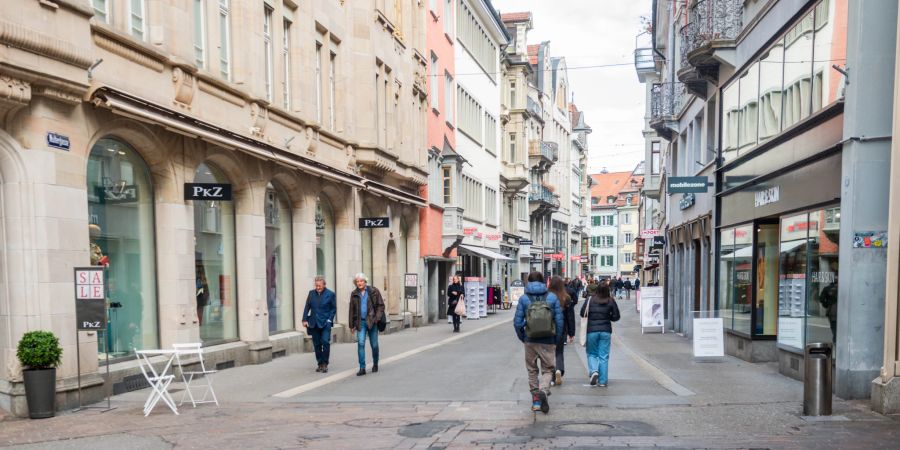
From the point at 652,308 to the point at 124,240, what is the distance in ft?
57.0

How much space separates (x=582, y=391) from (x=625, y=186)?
121 metres

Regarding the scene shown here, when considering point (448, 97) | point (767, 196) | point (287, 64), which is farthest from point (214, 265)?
point (448, 97)

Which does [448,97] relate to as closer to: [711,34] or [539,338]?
[711,34]

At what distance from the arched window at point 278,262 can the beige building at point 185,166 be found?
0.05m

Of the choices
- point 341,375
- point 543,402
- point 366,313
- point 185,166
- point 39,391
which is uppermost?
point 185,166

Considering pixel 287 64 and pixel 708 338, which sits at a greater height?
pixel 287 64

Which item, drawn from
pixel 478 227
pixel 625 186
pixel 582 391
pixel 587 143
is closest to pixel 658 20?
pixel 478 227

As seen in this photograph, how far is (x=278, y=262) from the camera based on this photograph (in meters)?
19.0

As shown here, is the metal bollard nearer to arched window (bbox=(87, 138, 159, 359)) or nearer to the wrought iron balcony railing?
arched window (bbox=(87, 138, 159, 359))

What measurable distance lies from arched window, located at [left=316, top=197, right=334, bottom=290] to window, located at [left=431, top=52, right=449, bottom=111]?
12600 millimetres

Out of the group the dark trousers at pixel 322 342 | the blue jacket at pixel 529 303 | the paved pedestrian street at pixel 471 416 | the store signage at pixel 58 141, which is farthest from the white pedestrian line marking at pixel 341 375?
the store signage at pixel 58 141

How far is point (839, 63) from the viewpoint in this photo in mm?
11828

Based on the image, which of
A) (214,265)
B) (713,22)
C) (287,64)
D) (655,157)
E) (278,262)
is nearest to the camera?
(214,265)

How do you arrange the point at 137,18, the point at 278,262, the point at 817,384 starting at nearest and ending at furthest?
the point at 817,384
the point at 137,18
the point at 278,262
